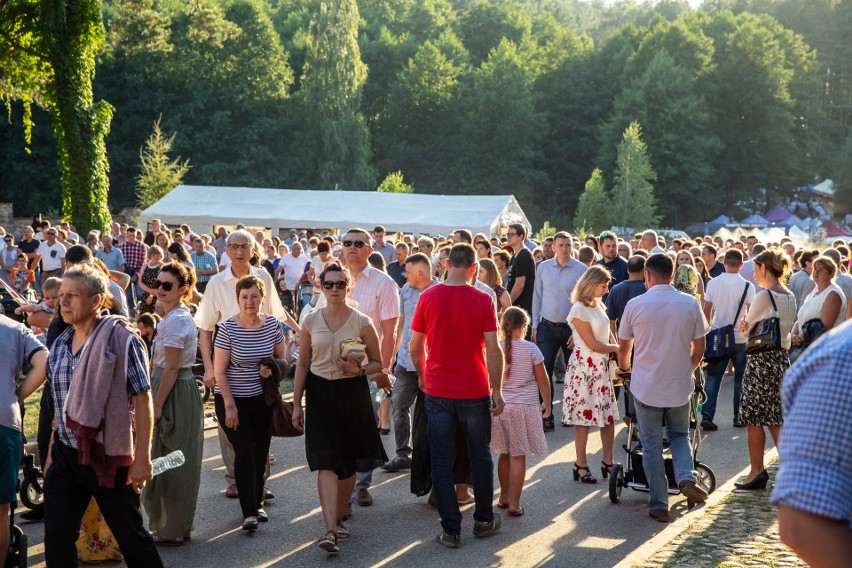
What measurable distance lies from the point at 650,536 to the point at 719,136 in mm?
71089

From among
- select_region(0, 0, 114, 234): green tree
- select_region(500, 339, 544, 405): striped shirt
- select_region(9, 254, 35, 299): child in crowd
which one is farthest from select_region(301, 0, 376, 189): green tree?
select_region(500, 339, 544, 405): striped shirt

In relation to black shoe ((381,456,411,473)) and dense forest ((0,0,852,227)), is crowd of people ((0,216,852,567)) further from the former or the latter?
dense forest ((0,0,852,227))

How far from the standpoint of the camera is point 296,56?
7788 cm

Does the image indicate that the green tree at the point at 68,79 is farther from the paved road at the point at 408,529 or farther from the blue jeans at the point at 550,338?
the paved road at the point at 408,529

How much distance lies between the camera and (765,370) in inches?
334

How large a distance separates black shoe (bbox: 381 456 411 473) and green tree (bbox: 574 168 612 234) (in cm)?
5231

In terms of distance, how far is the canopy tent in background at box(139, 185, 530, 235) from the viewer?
38562mm

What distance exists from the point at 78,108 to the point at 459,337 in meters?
20.4

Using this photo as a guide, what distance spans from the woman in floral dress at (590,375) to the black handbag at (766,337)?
1.12 metres

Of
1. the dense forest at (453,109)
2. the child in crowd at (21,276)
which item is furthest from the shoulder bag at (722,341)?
the dense forest at (453,109)

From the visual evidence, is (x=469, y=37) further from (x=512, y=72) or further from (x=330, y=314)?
(x=330, y=314)

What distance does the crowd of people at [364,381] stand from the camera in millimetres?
4906

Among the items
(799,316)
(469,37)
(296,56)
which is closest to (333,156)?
(296,56)

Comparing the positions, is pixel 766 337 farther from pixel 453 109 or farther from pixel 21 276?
pixel 453 109
